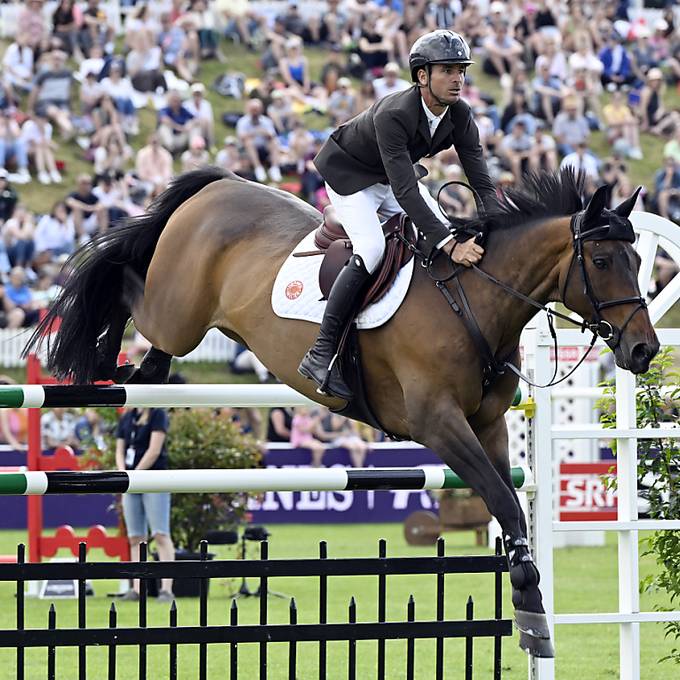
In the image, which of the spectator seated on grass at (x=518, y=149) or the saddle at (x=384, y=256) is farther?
the spectator seated on grass at (x=518, y=149)

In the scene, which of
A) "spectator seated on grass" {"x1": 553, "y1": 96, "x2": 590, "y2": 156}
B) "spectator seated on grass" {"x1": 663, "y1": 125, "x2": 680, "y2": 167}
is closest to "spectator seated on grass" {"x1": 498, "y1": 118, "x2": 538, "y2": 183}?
"spectator seated on grass" {"x1": 553, "y1": 96, "x2": 590, "y2": 156}

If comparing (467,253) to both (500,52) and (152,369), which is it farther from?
(500,52)

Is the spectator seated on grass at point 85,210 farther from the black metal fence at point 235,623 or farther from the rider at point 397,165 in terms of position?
the black metal fence at point 235,623

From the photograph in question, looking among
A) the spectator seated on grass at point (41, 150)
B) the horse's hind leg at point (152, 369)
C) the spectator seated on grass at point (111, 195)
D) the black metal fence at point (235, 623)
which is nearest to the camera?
the black metal fence at point (235, 623)

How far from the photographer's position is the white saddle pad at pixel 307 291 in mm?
5723

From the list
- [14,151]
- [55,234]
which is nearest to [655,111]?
[14,151]

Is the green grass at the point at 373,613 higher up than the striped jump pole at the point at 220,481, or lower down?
lower down

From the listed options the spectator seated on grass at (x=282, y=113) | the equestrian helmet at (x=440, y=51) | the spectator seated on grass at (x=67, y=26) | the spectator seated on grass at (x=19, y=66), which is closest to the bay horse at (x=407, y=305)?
the equestrian helmet at (x=440, y=51)

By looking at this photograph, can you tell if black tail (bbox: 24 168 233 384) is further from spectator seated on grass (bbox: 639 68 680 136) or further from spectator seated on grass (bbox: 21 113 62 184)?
spectator seated on grass (bbox: 639 68 680 136)

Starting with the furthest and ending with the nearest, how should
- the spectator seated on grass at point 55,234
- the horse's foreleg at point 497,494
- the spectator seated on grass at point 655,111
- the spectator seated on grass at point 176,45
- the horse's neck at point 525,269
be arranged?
the spectator seated on grass at point 655,111 < the spectator seated on grass at point 176,45 < the spectator seated on grass at point 55,234 < the horse's neck at point 525,269 < the horse's foreleg at point 497,494

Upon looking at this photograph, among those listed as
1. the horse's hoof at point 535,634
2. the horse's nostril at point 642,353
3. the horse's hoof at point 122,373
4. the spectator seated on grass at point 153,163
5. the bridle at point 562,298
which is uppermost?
the spectator seated on grass at point 153,163

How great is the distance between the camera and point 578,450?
14.1 meters

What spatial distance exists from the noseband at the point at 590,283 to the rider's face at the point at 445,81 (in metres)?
0.73

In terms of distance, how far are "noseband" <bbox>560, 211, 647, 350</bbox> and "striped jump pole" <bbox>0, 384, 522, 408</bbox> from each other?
4.11 feet
